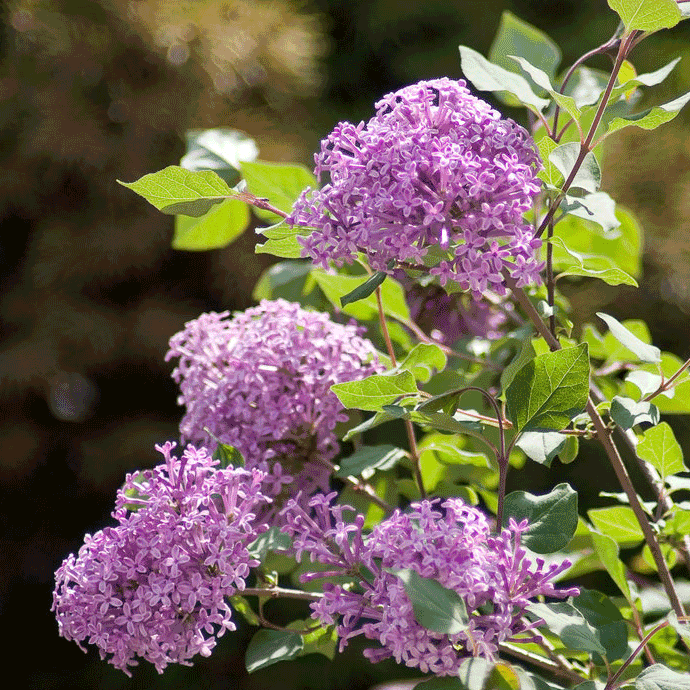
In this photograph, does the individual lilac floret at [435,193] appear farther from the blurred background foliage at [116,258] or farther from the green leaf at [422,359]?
the blurred background foliage at [116,258]

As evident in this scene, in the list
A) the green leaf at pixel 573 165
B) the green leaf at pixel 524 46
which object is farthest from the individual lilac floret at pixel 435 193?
the green leaf at pixel 524 46

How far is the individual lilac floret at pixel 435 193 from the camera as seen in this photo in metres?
0.33

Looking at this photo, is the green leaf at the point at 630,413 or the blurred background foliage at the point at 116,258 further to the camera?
the blurred background foliage at the point at 116,258

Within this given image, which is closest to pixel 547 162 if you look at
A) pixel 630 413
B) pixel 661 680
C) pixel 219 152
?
pixel 630 413

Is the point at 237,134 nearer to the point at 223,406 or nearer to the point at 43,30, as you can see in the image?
the point at 223,406

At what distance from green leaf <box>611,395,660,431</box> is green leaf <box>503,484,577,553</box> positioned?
0.04 m

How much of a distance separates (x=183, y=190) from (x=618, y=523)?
318 mm

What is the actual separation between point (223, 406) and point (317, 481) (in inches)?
2.9

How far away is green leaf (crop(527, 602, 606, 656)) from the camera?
1.09 ft

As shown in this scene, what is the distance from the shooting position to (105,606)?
14.4 inches

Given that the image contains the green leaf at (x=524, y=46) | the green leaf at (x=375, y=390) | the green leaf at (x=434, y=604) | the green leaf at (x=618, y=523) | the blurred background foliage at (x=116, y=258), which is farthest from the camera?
the blurred background foliage at (x=116, y=258)

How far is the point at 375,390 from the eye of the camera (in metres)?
0.41

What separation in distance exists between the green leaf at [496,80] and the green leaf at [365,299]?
6.2 inches

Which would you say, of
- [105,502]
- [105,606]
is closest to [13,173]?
[105,502]
